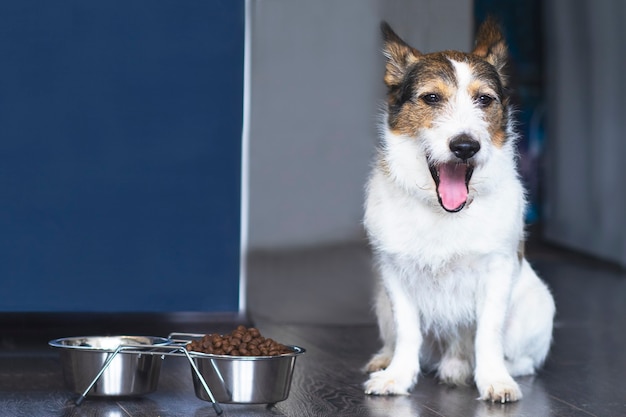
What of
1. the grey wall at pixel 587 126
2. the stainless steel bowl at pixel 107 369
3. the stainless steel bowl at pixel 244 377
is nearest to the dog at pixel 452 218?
the stainless steel bowl at pixel 244 377

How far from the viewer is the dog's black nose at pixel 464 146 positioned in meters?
2.61

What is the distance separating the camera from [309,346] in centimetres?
380

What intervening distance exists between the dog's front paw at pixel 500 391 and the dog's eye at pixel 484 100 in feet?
2.66

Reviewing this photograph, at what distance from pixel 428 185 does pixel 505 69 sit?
20.0 inches

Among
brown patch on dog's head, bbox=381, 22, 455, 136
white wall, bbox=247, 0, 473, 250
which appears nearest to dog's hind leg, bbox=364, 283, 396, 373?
brown patch on dog's head, bbox=381, 22, 455, 136

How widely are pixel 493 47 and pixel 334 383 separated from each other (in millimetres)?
1182

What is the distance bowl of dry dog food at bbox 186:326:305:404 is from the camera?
2.48 m

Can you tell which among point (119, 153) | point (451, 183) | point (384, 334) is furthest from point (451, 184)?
point (119, 153)

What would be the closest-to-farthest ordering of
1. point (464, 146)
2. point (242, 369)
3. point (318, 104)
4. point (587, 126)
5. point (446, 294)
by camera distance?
point (242, 369), point (464, 146), point (446, 294), point (318, 104), point (587, 126)

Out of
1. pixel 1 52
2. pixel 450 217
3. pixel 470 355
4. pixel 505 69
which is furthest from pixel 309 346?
pixel 1 52

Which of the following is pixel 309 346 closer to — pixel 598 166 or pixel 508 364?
pixel 508 364

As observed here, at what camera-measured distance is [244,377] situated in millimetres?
2486

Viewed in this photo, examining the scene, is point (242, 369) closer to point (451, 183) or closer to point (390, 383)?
point (390, 383)

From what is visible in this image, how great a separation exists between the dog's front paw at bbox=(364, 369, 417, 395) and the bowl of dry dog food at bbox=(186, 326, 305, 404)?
35 centimetres
